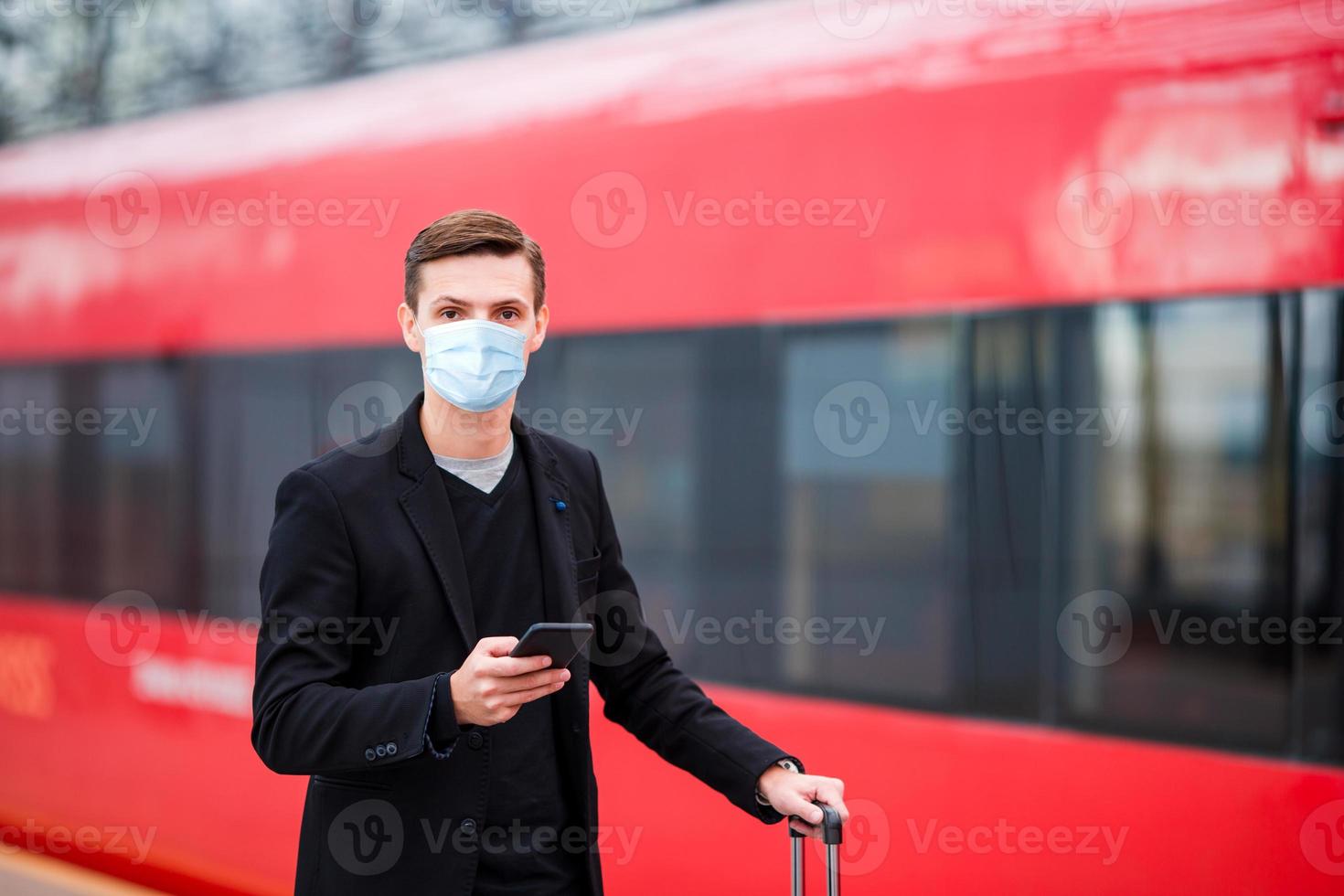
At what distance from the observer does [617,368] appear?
14.3 ft

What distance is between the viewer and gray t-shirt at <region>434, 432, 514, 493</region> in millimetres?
2121

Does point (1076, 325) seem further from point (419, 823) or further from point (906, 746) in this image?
point (419, 823)

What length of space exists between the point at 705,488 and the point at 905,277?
91 cm

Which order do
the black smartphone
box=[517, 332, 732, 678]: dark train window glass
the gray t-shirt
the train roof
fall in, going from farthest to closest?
box=[517, 332, 732, 678]: dark train window glass < the train roof < the gray t-shirt < the black smartphone

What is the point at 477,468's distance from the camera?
2137 millimetres

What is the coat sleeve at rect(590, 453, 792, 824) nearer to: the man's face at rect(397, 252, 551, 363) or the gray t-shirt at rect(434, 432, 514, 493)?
the gray t-shirt at rect(434, 432, 514, 493)

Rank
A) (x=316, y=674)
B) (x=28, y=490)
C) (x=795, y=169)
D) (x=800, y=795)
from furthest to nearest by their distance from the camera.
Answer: (x=28, y=490) < (x=795, y=169) < (x=800, y=795) < (x=316, y=674)

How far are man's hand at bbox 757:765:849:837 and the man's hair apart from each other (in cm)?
93

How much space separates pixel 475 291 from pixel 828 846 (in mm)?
1032

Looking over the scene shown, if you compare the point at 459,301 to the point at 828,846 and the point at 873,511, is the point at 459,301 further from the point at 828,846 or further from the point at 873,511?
the point at 873,511

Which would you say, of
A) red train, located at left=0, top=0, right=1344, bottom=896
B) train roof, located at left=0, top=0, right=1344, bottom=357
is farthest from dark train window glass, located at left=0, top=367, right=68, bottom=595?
red train, located at left=0, top=0, right=1344, bottom=896

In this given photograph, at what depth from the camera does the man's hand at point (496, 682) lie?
1.77 m

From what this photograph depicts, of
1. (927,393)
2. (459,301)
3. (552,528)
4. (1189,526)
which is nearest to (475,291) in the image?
(459,301)

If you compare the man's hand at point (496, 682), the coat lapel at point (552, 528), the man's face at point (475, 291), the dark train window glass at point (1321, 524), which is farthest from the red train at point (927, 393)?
the man's hand at point (496, 682)
